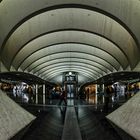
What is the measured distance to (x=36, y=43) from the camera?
44.0m

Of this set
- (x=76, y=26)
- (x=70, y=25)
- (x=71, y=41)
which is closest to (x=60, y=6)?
(x=70, y=25)

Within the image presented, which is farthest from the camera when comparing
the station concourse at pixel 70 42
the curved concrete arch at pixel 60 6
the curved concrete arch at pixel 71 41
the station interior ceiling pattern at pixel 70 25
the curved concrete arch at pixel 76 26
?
the curved concrete arch at pixel 71 41

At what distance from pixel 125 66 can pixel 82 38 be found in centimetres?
703

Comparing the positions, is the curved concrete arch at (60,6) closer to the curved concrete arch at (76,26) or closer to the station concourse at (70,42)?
the station concourse at (70,42)

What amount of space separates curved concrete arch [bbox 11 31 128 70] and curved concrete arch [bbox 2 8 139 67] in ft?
18.1

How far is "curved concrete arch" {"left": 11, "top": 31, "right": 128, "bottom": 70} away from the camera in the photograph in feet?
141

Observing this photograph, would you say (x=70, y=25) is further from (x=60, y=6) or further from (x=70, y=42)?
(x=70, y=42)

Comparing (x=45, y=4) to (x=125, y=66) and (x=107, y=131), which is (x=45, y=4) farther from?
(x=125, y=66)

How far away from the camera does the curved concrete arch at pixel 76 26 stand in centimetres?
3297

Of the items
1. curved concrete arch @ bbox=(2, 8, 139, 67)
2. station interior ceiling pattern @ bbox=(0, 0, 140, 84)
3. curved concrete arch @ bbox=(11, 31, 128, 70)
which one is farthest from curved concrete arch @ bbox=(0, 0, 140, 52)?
curved concrete arch @ bbox=(11, 31, 128, 70)

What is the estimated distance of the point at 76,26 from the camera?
119 feet

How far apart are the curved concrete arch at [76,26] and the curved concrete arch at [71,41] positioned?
18.1ft

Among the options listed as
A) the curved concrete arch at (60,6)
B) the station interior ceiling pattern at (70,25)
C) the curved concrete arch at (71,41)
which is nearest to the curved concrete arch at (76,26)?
the station interior ceiling pattern at (70,25)

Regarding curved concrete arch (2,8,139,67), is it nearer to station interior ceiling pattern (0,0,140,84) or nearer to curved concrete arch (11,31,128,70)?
station interior ceiling pattern (0,0,140,84)
